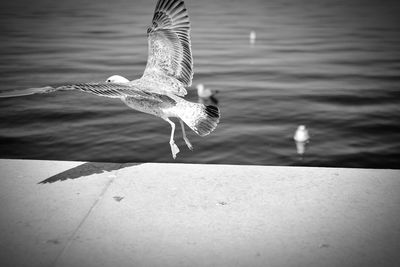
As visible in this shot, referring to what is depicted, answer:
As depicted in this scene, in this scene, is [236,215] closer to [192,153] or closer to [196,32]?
[192,153]

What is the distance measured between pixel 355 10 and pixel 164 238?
24.6 metres

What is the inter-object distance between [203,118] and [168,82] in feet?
2.17

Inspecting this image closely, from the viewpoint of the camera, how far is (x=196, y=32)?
56.7 ft

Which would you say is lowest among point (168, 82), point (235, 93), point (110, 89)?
point (235, 93)

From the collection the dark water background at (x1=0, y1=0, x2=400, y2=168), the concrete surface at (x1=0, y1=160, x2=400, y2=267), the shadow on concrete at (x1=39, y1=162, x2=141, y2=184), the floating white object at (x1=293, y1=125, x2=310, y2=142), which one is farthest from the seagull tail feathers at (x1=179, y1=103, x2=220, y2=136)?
the floating white object at (x1=293, y1=125, x2=310, y2=142)

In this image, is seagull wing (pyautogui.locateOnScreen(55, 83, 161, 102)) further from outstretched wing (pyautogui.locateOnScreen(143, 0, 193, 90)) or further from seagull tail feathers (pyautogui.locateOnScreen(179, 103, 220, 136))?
outstretched wing (pyautogui.locateOnScreen(143, 0, 193, 90))

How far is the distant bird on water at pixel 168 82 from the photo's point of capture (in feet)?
13.9

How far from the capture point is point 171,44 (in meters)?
5.01

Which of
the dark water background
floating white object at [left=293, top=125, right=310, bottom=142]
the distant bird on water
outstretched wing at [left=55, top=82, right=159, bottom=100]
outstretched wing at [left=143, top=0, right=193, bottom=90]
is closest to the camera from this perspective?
outstretched wing at [left=55, top=82, right=159, bottom=100]

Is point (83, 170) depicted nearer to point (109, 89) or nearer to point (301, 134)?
point (109, 89)

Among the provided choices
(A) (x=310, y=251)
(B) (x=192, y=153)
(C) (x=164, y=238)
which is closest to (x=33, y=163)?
(C) (x=164, y=238)

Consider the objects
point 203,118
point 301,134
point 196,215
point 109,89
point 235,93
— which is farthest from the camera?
point 235,93

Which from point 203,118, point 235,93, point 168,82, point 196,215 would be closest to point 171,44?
point 168,82

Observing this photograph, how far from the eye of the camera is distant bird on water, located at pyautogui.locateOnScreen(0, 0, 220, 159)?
4234 mm
